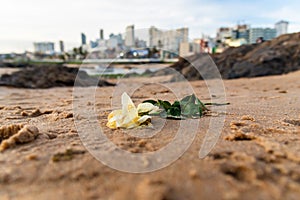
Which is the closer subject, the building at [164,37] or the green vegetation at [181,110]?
the green vegetation at [181,110]

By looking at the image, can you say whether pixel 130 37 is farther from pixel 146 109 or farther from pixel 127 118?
pixel 127 118

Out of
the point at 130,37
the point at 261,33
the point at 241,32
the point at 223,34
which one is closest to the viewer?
the point at 130,37

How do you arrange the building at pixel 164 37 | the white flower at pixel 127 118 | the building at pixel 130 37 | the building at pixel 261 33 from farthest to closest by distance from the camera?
the building at pixel 261 33 < the building at pixel 164 37 < the building at pixel 130 37 < the white flower at pixel 127 118

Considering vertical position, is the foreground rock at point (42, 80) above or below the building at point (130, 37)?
below

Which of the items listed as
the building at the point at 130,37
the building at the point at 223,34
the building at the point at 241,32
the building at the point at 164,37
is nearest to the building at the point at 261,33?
the building at the point at 241,32

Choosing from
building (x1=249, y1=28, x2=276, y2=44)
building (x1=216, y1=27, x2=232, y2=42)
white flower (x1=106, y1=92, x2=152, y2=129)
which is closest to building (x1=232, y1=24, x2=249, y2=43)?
building (x1=216, y1=27, x2=232, y2=42)

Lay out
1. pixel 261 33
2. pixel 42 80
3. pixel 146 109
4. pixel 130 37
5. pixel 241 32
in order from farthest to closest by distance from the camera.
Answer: pixel 241 32 → pixel 261 33 → pixel 42 80 → pixel 130 37 → pixel 146 109

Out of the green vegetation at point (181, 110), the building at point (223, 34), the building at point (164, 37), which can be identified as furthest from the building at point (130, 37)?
the building at point (223, 34)

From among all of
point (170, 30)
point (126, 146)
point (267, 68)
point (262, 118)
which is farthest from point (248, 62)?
point (126, 146)

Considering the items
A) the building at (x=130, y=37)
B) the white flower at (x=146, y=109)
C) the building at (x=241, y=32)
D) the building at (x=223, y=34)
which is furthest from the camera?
the building at (x=241, y=32)

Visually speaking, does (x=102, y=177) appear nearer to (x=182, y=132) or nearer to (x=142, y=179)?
(x=142, y=179)

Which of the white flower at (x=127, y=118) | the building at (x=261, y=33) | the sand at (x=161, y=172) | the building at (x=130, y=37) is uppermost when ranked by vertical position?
the building at (x=261, y=33)

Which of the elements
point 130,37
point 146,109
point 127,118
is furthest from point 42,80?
point 127,118

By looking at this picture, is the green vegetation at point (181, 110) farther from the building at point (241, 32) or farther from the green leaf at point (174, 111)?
the building at point (241, 32)
